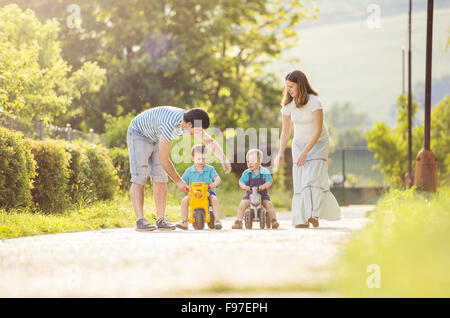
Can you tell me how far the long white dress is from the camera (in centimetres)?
742

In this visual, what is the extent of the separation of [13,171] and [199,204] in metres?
2.55

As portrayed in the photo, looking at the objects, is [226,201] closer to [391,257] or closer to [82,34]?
[391,257]

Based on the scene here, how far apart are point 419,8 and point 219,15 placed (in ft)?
28.2

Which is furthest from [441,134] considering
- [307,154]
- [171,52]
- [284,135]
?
[307,154]

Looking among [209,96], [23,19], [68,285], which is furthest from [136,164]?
[209,96]

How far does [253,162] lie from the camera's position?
8.88 m

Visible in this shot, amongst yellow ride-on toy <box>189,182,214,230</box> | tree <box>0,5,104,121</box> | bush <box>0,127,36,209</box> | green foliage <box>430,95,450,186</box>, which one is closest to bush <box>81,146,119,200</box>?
bush <box>0,127,36,209</box>

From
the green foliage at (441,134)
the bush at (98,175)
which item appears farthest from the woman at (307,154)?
the green foliage at (441,134)

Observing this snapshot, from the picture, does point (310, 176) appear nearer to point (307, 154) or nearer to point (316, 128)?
point (307, 154)

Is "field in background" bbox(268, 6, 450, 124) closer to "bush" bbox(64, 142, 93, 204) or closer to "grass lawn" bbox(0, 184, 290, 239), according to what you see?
"grass lawn" bbox(0, 184, 290, 239)

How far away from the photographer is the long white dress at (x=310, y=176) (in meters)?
7.42

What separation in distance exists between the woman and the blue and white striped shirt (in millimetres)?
1221

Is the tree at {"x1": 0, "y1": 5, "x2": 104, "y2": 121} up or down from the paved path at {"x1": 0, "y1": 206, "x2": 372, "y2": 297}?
up

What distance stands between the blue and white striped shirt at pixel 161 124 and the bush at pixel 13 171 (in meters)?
2.00
